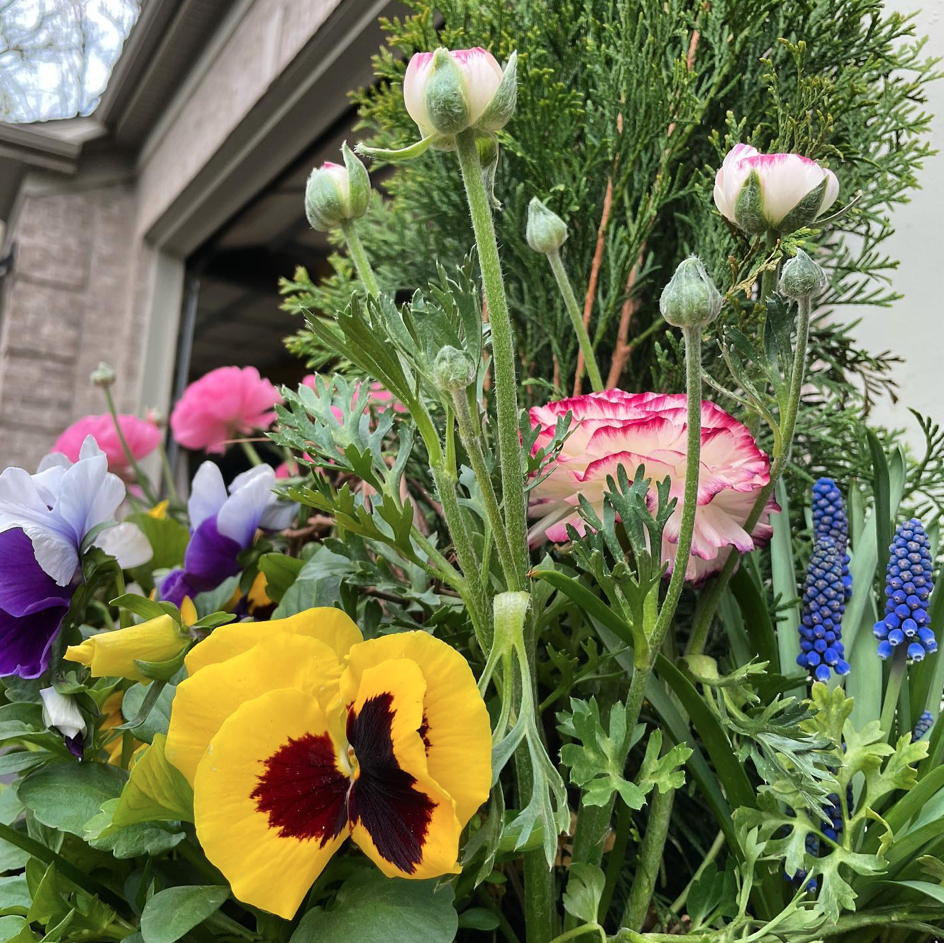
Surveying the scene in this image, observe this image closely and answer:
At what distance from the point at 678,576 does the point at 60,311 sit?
8.50 ft

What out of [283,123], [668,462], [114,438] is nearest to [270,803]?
[668,462]

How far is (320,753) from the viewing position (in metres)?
0.34

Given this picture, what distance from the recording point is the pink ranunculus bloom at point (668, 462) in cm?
38

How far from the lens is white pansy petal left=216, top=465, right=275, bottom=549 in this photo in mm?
523

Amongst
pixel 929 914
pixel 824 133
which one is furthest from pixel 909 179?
pixel 929 914

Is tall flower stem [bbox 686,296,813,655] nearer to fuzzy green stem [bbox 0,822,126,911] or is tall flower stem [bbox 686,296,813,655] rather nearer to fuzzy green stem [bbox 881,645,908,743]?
fuzzy green stem [bbox 881,645,908,743]

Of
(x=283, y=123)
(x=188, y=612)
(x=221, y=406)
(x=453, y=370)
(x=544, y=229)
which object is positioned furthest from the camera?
(x=283, y=123)

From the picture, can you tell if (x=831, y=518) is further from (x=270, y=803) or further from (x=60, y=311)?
(x=60, y=311)

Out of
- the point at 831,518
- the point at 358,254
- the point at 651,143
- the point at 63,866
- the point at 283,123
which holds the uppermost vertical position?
the point at 283,123

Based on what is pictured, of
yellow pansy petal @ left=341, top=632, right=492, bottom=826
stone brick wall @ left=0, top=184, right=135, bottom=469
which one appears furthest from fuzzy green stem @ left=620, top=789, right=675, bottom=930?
stone brick wall @ left=0, top=184, right=135, bottom=469

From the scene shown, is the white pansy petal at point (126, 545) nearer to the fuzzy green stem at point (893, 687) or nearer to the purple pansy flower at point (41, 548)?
the purple pansy flower at point (41, 548)

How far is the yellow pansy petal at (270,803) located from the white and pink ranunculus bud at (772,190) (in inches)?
10.7

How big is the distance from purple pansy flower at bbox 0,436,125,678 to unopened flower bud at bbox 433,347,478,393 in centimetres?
23

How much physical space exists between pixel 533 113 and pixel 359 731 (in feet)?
1.44
